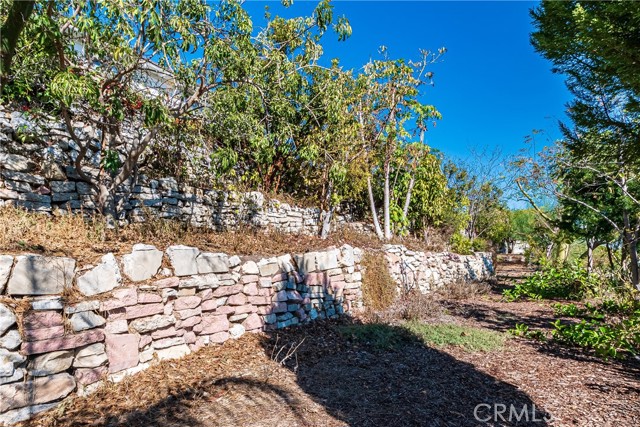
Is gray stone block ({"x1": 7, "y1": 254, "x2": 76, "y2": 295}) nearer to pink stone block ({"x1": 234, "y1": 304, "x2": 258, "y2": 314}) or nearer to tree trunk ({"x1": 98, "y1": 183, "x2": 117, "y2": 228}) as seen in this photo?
tree trunk ({"x1": 98, "y1": 183, "x2": 117, "y2": 228})

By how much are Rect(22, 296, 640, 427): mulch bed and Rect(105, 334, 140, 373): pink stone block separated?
6.3 inches

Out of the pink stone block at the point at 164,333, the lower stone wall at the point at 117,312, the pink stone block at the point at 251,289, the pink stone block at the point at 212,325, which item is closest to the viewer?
the lower stone wall at the point at 117,312

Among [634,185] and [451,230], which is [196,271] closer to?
[634,185]

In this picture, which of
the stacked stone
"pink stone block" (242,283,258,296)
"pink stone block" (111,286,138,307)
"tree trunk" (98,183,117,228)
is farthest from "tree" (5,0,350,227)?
the stacked stone

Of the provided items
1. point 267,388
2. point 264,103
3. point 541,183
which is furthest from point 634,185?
point 267,388

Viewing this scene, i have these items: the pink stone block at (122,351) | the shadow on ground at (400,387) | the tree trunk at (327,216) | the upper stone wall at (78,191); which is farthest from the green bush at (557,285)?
the pink stone block at (122,351)

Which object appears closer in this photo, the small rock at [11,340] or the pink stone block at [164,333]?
the small rock at [11,340]

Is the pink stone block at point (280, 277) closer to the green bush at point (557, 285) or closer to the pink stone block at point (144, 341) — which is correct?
the pink stone block at point (144, 341)

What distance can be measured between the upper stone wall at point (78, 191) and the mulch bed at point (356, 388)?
9.04 feet

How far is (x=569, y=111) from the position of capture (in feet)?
9.29

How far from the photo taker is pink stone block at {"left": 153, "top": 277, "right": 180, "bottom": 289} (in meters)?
3.84

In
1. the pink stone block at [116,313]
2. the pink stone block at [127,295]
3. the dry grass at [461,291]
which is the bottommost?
the dry grass at [461,291]

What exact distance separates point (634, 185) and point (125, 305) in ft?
33.8

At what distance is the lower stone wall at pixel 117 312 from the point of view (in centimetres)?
275
